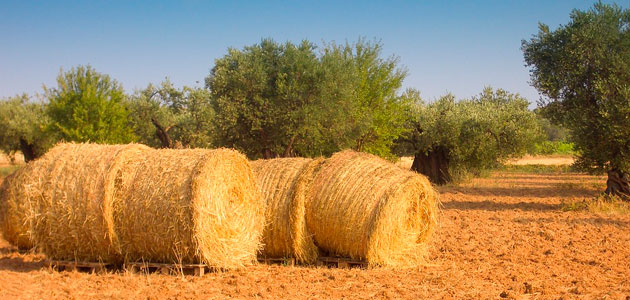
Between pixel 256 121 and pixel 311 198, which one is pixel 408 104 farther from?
pixel 311 198

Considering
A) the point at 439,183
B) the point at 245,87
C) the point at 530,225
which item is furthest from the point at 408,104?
the point at 530,225

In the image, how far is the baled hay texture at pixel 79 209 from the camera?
8.41m

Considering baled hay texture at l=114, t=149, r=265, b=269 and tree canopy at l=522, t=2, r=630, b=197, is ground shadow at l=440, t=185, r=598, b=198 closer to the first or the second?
tree canopy at l=522, t=2, r=630, b=197

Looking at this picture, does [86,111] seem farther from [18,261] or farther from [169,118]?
[18,261]

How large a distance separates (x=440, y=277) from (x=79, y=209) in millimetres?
5503

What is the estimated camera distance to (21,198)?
9.51 m

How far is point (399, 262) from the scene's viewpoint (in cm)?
927

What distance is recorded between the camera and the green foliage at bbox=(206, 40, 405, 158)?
21.4 meters

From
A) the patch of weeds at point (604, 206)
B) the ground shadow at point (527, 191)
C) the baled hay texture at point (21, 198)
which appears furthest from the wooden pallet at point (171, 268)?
the ground shadow at point (527, 191)

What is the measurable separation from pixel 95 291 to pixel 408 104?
849 inches

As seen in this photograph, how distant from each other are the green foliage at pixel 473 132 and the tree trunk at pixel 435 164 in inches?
13.8

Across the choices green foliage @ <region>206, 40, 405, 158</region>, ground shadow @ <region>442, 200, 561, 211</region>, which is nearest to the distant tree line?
green foliage @ <region>206, 40, 405, 158</region>

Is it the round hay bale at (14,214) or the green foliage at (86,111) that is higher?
the green foliage at (86,111)

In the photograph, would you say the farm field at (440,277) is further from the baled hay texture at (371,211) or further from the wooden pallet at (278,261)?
the baled hay texture at (371,211)
